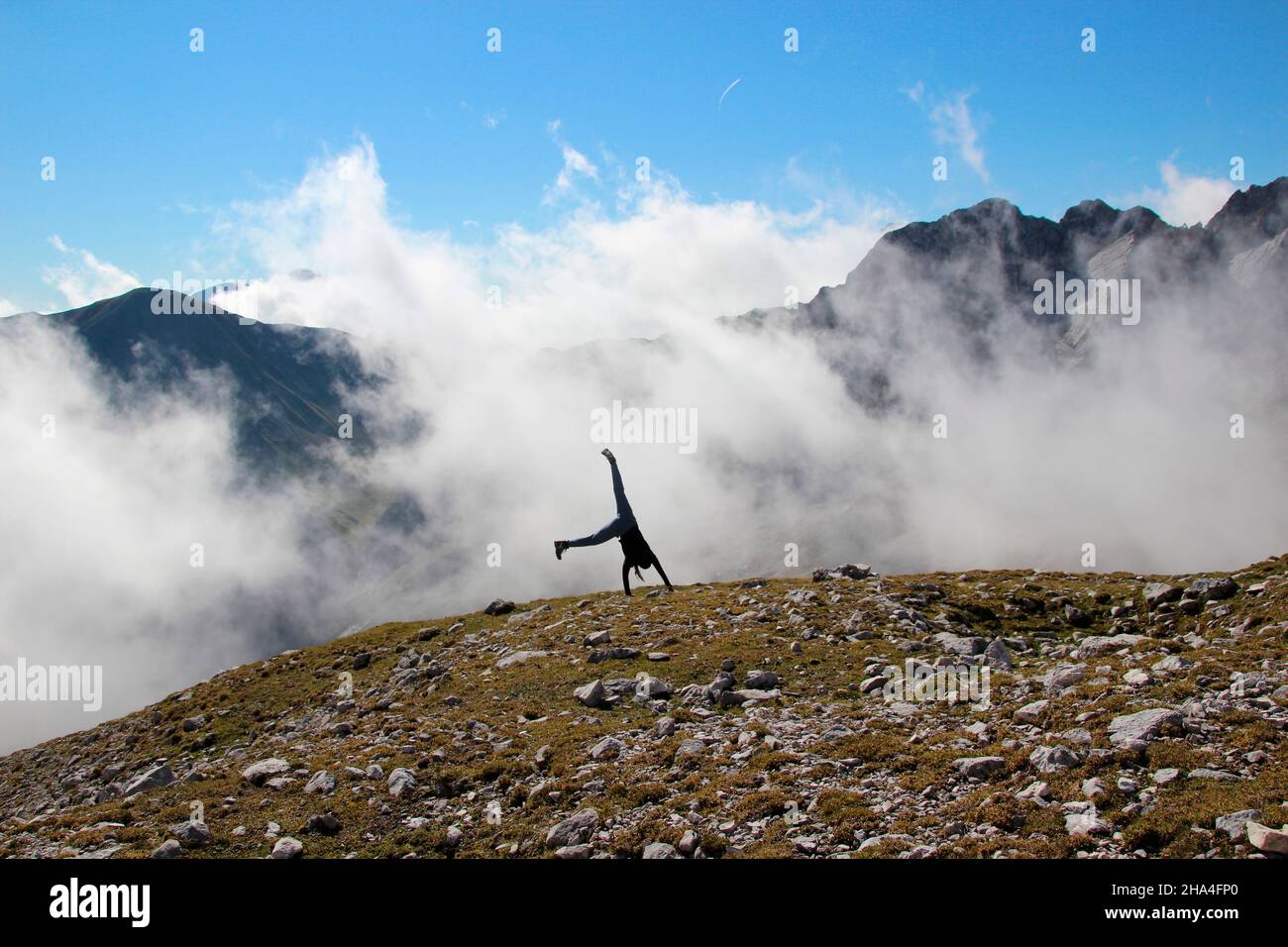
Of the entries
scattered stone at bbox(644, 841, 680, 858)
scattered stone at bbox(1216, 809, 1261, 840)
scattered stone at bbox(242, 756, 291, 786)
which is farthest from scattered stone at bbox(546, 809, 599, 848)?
scattered stone at bbox(1216, 809, 1261, 840)

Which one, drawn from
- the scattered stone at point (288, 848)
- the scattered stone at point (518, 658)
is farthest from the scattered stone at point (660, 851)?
the scattered stone at point (518, 658)

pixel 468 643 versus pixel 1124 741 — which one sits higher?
pixel 1124 741

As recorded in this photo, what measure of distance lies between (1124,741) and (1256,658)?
896cm

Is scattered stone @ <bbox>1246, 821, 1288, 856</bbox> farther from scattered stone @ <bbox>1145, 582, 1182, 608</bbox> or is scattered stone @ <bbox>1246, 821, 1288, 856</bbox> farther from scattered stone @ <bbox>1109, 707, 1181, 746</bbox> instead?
scattered stone @ <bbox>1145, 582, 1182, 608</bbox>

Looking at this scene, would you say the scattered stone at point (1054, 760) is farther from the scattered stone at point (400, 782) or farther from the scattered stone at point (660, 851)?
the scattered stone at point (400, 782)

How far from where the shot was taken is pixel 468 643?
36.4 meters

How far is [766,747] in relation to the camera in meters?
16.9

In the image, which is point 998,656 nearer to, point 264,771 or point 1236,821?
point 1236,821

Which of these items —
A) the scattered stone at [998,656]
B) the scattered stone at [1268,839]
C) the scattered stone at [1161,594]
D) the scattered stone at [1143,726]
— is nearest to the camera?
the scattered stone at [1268,839]

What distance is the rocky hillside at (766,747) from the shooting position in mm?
12156

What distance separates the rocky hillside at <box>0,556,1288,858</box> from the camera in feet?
39.9
